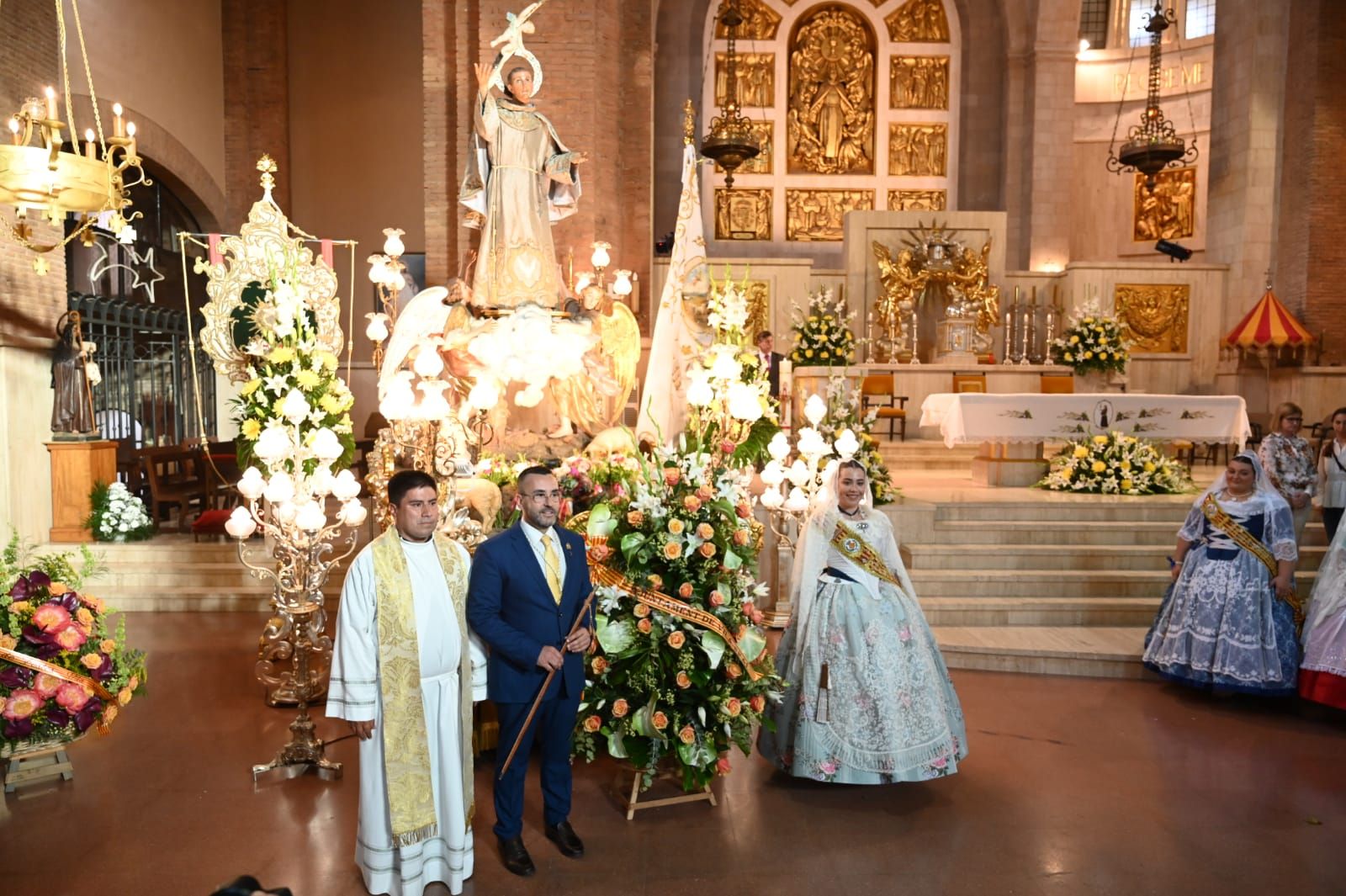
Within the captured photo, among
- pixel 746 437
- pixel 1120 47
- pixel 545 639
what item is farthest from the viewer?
pixel 1120 47

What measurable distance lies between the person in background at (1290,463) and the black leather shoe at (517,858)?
6.15 metres

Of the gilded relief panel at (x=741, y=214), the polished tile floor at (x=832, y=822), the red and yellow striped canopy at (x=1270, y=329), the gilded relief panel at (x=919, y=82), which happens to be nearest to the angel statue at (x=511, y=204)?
the polished tile floor at (x=832, y=822)

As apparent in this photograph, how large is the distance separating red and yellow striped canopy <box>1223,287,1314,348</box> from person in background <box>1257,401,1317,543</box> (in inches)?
309

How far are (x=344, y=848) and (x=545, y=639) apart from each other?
4.66 feet

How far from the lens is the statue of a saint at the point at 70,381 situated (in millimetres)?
10133

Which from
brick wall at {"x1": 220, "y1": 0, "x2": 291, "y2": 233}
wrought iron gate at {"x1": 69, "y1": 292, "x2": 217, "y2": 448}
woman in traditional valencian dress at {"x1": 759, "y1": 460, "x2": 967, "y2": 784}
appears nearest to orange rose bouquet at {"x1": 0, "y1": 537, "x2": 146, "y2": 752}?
woman in traditional valencian dress at {"x1": 759, "y1": 460, "x2": 967, "y2": 784}

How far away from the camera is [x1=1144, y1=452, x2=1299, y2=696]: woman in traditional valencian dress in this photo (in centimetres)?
625

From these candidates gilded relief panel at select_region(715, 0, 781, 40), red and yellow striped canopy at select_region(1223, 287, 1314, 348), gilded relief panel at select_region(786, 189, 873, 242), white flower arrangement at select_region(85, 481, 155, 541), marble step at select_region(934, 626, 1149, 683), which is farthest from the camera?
gilded relief panel at select_region(786, 189, 873, 242)

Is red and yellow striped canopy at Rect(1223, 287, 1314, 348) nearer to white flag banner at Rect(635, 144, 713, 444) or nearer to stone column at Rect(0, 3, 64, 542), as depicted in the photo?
white flag banner at Rect(635, 144, 713, 444)

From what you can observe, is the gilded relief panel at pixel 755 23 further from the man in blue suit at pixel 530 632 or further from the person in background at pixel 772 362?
the man in blue suit at pixel 530 632

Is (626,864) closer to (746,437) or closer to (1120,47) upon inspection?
(746,437)

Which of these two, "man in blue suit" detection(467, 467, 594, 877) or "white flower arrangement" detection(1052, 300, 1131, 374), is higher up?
"white flower arrangement" detection(1052, 300, 1131, 374)

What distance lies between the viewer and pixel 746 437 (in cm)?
774

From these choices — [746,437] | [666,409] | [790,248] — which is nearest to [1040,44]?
[790,248]
